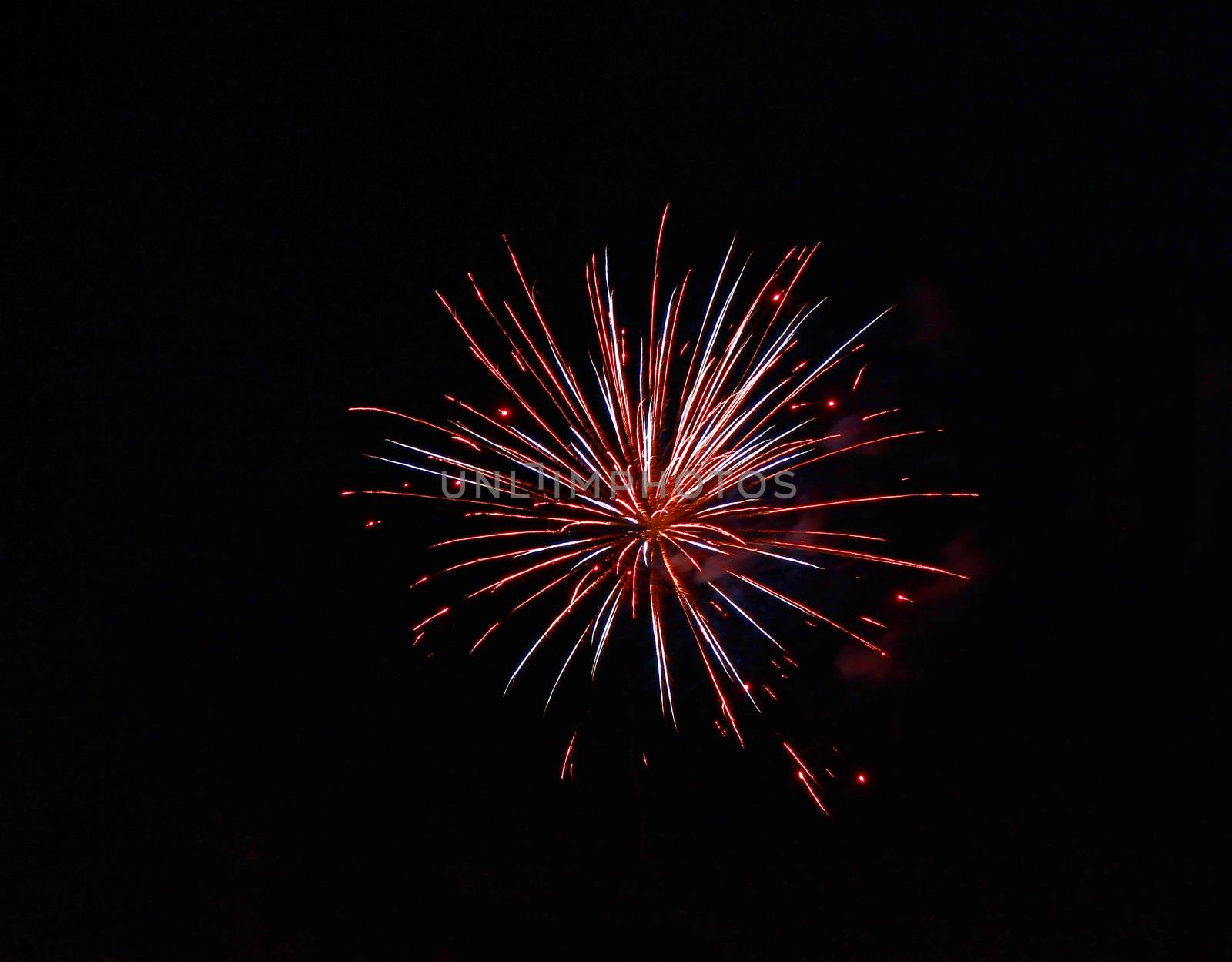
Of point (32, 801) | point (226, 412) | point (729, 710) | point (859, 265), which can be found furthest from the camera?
point (32, 801)

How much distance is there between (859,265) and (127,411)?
3369 millimetres

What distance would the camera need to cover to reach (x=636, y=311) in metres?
3.48

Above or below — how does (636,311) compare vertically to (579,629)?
above

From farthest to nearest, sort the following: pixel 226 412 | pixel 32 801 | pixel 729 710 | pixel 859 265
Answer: pixel 32 801 → pixel 226 412 → pixel 729 710 → pixel 859 265

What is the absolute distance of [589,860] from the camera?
394 centimetres

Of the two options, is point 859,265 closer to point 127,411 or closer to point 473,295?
point 473,295

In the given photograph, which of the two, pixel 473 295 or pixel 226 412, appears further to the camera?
pixel 226 412

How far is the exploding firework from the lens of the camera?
11.0 feet

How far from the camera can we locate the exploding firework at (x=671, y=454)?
3.36 m

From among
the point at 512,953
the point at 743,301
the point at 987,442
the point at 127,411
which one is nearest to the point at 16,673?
the point at 127,411

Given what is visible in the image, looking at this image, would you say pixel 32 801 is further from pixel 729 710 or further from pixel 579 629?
pixel 729 710

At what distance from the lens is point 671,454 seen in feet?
10.9

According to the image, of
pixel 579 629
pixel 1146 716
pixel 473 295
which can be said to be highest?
pixel 473 295

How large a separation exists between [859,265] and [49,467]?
385 cm
